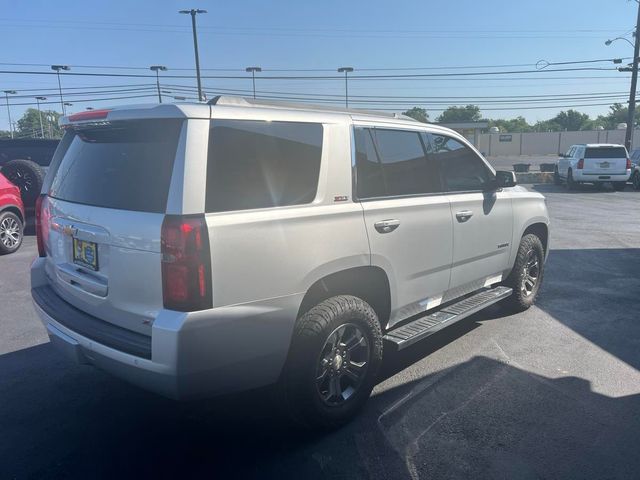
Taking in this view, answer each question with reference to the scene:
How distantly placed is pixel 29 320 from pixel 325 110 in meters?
4.05

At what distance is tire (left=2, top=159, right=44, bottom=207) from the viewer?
10.5 meters

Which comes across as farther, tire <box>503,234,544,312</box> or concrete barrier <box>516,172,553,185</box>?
concrete barrier <box>516,172,553,185</box>

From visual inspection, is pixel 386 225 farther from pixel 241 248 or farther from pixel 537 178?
pixel 537 178

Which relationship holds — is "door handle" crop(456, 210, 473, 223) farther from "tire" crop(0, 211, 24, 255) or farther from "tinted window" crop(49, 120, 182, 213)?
"tire" crop(0, 211, 24, 255)

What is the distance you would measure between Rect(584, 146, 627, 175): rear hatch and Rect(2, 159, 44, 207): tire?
1900 centimetres

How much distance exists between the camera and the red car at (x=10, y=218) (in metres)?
8.73

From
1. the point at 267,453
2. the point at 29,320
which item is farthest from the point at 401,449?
the point at 29,320

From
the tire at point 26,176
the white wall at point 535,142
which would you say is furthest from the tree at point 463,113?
the tire at point 26,176

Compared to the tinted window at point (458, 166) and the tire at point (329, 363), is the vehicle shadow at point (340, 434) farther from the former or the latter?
the tinted window at point (458, 166)

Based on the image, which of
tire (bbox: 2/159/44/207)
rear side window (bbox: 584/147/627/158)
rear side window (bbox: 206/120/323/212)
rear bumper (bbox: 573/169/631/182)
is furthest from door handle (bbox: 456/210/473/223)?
rear side window (bbox: 584/147/627/158)

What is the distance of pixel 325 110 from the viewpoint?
3531 millimetres

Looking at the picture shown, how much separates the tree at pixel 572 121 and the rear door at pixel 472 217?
120 meters

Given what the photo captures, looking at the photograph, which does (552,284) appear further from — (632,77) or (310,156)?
(632,77)

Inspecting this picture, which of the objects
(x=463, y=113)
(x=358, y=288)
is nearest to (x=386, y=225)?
(x=358, y=288)
